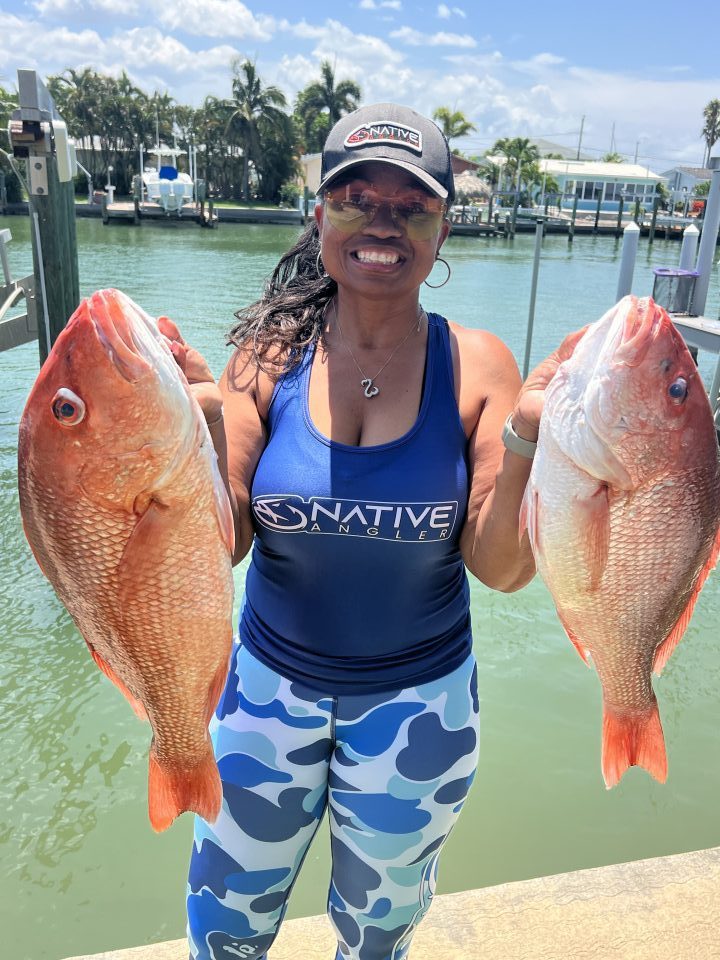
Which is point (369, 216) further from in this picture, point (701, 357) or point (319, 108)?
point (319, 108)

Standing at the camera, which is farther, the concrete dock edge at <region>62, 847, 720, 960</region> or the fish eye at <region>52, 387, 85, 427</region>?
the concrete dock edge at <region>62, 847, 720, 960</region>

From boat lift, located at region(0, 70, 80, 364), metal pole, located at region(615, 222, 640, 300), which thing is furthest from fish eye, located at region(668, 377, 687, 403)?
metal pole, located at region(615, 222, 640, 300)

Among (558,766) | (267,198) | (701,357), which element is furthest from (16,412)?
(267,198)

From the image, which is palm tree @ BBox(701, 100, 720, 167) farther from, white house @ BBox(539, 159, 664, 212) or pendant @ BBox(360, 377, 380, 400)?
pendant @ BBox(360, 377, 380, 400)

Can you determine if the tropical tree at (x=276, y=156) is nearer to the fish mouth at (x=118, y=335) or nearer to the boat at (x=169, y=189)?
the boat at (x=169, y=189)

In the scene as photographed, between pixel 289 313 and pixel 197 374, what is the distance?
560mm

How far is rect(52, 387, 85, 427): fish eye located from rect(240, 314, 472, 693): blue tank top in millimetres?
518

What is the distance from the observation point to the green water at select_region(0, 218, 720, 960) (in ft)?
9.78

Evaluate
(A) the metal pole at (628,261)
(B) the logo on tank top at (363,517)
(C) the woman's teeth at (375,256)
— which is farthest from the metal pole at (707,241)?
(B) the logo on tank top at (363,517)

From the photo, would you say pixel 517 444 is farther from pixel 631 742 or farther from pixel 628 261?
pixel 628 261

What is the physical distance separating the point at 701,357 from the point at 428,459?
42.6 feet

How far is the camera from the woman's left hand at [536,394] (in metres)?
1.40

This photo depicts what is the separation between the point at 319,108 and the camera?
204ft

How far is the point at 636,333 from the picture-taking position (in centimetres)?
130
